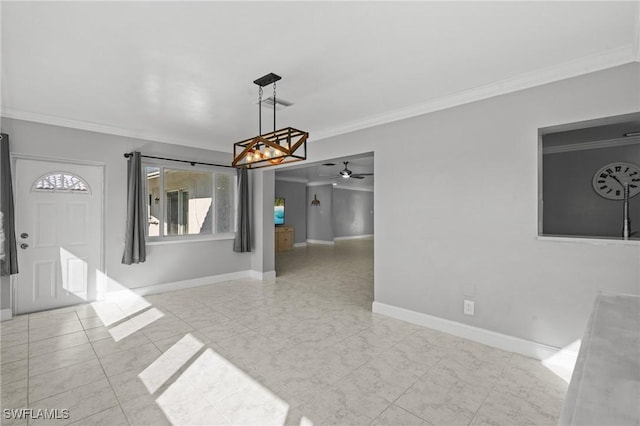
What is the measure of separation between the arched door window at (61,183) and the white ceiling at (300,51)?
33.2 inches

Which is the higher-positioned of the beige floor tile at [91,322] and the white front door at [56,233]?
the white front door at [56,233]

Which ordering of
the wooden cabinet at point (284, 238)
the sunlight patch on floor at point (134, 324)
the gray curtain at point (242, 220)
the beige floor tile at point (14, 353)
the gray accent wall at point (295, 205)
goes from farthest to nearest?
the gray accent wall at point (295, 205) < the wooden cabinet at point (284, 238) < the gray curtain at point (242, 220) < the sunlight patch on floor at point (134, 324) < the beige floor tile at point (14, 353)

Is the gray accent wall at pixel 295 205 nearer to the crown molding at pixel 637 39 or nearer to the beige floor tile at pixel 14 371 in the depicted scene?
the beige floor tile at pixel 14 371

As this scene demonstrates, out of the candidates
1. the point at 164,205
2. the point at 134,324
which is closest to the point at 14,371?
the point at 134,324

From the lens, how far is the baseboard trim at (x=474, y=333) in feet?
9.31

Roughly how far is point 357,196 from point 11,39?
13071 millimetres

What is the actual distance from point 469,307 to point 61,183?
5321 mm

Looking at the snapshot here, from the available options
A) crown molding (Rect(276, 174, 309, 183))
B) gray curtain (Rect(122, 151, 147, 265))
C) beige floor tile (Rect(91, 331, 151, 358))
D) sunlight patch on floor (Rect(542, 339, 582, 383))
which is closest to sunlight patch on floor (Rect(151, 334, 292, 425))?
beige floor tile (Rect(91, 331, 151, 358))

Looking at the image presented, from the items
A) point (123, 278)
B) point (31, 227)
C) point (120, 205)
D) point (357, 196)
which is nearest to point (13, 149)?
point (31, 227)

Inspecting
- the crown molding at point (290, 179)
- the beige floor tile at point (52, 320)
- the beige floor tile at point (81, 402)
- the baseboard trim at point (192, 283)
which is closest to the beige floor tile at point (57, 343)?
the beige floor tile at point (52, 320)

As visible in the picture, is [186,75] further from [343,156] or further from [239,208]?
[239,208]

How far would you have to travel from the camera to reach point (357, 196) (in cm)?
1473

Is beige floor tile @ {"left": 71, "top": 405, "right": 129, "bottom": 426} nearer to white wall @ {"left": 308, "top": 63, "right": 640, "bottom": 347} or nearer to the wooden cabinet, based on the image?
white wall @ {"left": 308, "top": 63, "right": 640, "bottom": 347}

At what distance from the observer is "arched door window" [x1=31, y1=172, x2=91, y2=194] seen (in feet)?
13.4
